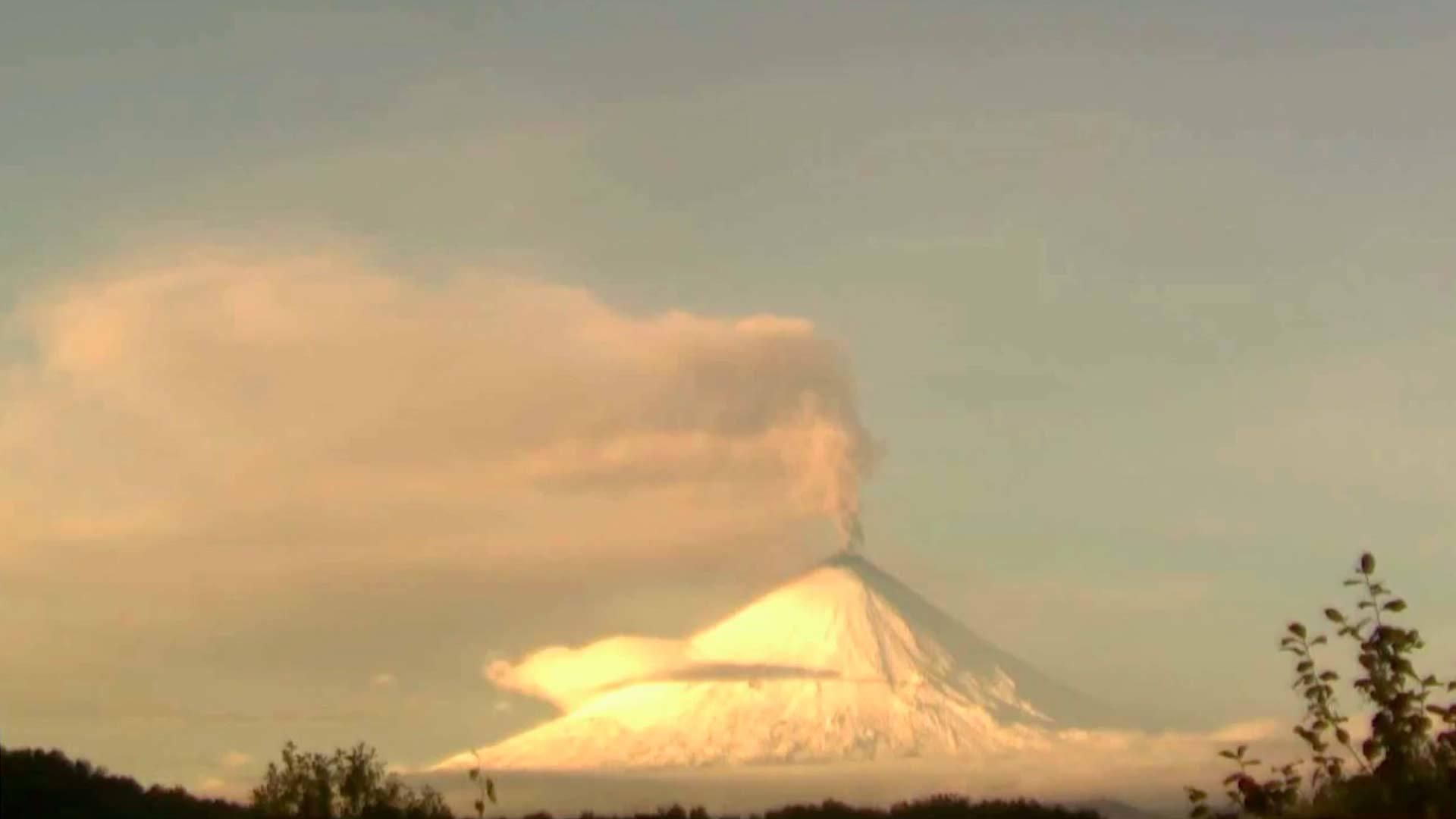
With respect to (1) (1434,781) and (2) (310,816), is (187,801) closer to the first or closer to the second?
(2) (310,816)

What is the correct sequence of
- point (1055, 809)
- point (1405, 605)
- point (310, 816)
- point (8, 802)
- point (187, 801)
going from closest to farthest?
1. point (1405, 605)
2. point (8, 802)
3. point (187, 801)
4. point (310, 816)
5. point (1055, 809)

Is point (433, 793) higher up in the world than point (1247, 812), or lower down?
higher up

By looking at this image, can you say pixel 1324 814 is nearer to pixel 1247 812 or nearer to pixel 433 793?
pixel 1247 812

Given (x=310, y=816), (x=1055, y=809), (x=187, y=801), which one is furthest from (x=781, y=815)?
(x=187, y=801)

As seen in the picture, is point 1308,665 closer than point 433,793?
Yes

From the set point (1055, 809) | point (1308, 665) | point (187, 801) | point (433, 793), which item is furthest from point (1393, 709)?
point (433, 793)

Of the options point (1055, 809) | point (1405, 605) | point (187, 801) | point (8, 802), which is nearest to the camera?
point (1405, 605)
